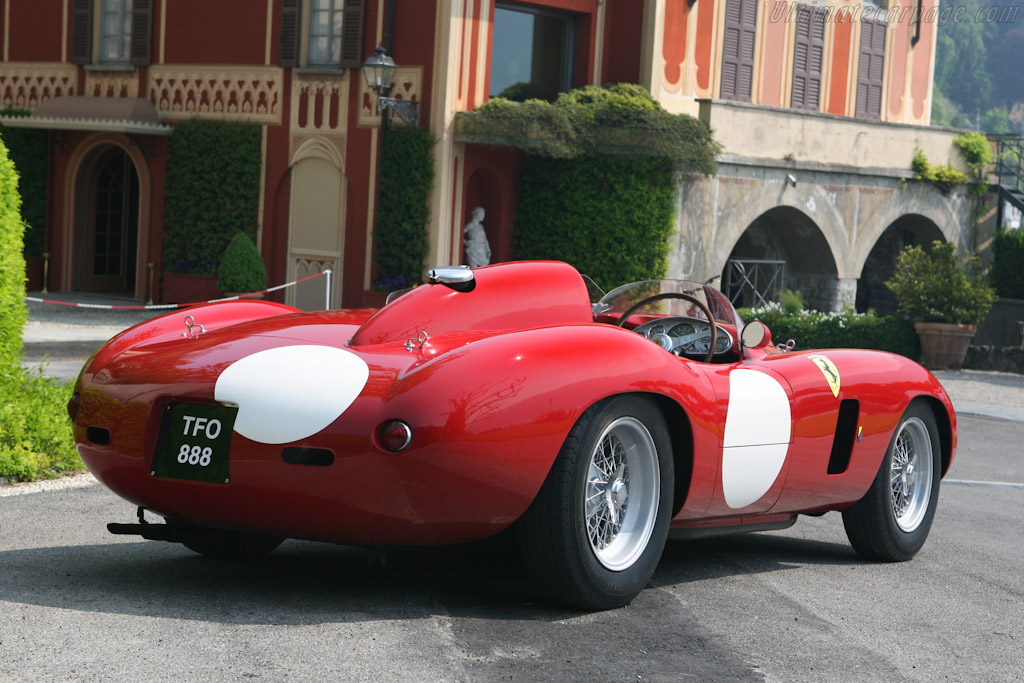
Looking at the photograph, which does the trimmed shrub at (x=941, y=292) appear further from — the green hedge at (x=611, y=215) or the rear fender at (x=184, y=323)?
the rear fender at (x=184, y=323)

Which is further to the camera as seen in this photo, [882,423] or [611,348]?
[882,423]

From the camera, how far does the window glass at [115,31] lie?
25.1 m

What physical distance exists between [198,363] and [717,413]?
200cm

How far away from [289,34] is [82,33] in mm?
5031

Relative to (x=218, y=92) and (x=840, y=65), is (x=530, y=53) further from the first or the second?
(x=840, y=65)

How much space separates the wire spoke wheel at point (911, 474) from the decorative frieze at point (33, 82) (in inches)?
887

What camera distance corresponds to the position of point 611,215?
2178 centimetres

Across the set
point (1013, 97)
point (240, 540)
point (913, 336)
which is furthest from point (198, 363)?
point (1013, 97)

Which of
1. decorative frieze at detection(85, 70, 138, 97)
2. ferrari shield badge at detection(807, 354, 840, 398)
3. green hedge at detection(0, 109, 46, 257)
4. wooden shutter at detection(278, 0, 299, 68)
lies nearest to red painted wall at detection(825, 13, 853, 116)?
wooden shutter at detection(278, 0, 299, 68)

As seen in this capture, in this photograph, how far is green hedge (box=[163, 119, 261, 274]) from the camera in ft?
77.4

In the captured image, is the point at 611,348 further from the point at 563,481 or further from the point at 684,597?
the point at 684,597

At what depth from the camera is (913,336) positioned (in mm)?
19656

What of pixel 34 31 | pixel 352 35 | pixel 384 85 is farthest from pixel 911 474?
pixel 34 31

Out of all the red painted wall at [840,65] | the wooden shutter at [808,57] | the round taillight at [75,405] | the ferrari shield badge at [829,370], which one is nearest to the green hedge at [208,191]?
the wooden shutter at [808,57]
